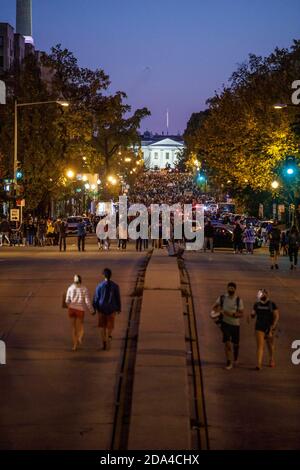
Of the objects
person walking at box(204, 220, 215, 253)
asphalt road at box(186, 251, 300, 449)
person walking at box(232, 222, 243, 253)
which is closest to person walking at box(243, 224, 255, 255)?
person walking at box(232, 222, 243, 253)

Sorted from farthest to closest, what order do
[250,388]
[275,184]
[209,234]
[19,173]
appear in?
1. [275,184]
2. [19,173]
3. [209,234]
4. [250,388]

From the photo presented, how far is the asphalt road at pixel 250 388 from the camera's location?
13695 millimetres

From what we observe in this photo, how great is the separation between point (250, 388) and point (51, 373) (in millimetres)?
3788

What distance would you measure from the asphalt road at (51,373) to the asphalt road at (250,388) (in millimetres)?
1750

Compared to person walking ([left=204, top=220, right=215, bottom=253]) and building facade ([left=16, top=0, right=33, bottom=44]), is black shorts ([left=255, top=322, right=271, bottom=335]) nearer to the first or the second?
person walking ([left=204, top=220, right=215, bottom=253])

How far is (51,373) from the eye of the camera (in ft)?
58.2

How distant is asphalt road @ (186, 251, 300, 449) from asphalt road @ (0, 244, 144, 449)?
175cm

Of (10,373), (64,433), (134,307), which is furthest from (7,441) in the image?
(134,307)

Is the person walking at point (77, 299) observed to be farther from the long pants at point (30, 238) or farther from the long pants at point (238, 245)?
the long pants at point (30, 238)

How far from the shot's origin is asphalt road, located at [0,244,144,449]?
13.7 m

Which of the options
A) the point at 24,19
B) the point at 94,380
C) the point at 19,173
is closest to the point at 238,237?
the point at 19,173

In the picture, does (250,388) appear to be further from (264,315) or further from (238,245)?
(238,245)

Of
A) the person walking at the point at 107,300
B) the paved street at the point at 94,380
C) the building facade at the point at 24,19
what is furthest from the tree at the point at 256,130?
the building facade at the point at 24,19
